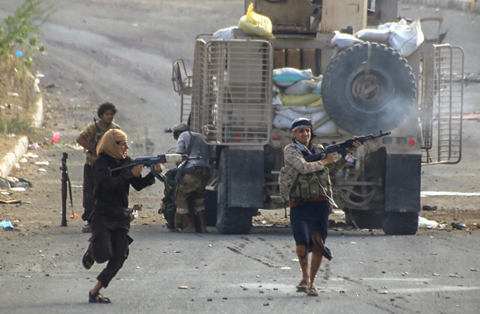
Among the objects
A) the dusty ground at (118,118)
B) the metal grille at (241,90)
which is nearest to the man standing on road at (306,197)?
the metal grille at (241,90)

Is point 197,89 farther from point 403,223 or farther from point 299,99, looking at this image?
point 403,223

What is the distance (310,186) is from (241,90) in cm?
309

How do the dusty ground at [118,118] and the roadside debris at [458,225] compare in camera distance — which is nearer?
the roadside debris at [458,225]

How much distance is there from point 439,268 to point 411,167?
2221 mm

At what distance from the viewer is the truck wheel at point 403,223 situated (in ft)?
30.0

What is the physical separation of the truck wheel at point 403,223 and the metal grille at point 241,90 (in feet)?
6.28

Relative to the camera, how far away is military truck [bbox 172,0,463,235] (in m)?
8.80

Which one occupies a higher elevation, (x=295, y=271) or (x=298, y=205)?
(x=298, y=205)

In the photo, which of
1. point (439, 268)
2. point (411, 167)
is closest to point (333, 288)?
point (439, 268)

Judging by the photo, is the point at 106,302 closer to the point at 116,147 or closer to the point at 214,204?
the point at 116,147

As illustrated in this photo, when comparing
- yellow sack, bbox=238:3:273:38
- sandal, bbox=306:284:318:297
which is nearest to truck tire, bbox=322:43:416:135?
yellow sack, bbox=238:3:273:38

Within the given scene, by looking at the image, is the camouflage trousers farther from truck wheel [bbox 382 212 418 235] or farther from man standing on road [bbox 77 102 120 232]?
truck wheel [bbox 382 212 418 235]

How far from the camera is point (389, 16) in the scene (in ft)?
35.8

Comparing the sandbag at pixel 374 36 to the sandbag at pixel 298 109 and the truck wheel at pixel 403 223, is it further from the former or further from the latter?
the truck wheel at pixel 403 223
